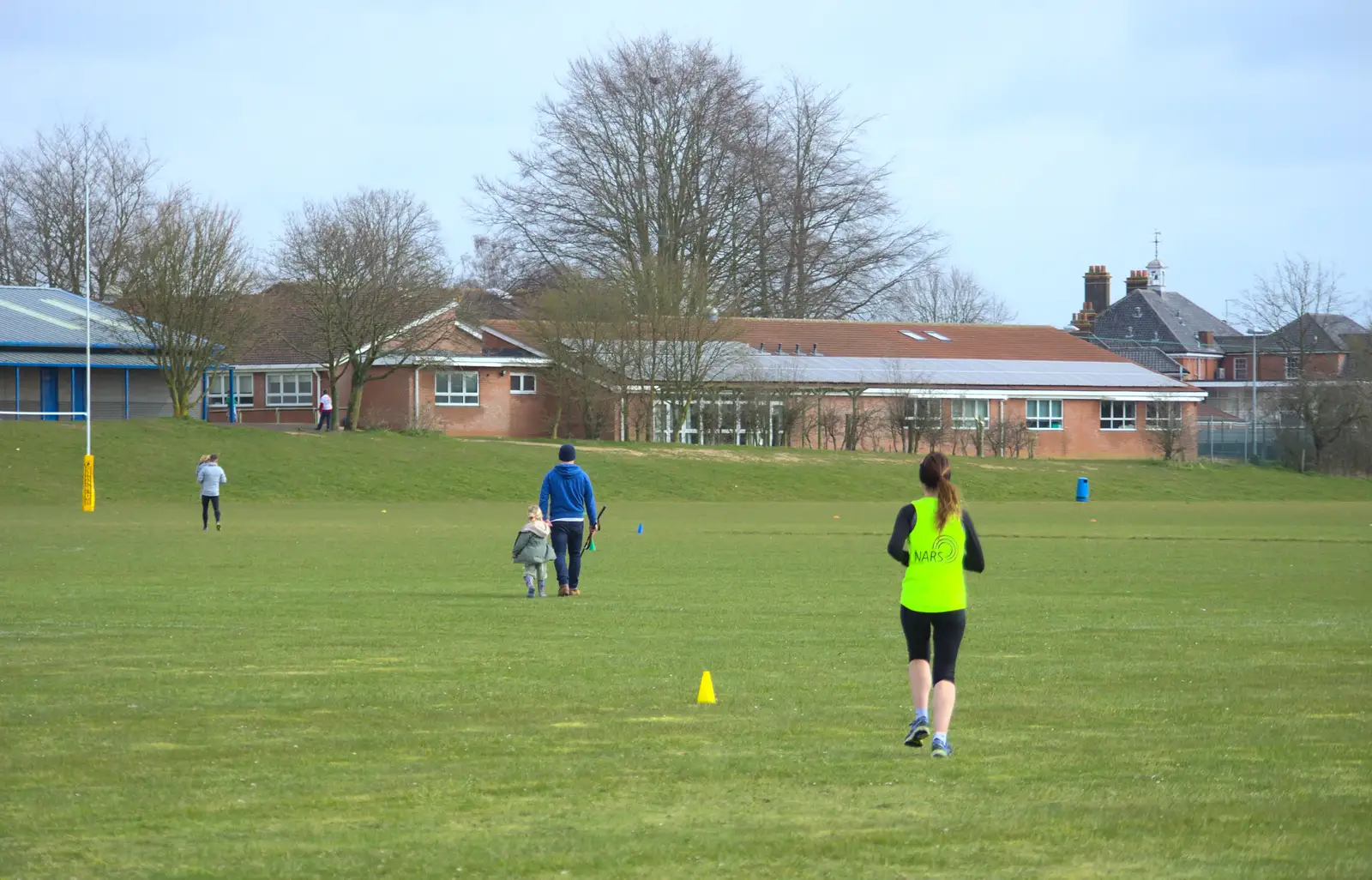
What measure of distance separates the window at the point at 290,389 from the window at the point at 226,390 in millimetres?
1322

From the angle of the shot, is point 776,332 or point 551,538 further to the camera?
point 776,332

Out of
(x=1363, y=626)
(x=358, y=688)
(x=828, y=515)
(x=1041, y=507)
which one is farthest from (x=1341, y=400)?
(x=358, y=688)

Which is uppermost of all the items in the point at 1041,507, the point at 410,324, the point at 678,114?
the point at 678,114

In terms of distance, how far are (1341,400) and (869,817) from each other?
7022 centimetres

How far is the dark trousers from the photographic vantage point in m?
19.2

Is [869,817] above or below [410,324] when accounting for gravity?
below

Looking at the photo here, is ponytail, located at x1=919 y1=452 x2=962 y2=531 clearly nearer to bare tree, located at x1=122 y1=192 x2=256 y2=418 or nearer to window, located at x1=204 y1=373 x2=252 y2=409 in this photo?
bare tree, located at x1=122 y1=192 x2=256 y2=418

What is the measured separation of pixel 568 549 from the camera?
774 inches

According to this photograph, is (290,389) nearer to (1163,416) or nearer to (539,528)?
(1163,416)

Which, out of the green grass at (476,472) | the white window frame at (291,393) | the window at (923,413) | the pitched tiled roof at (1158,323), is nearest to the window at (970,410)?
the window at (923,413)

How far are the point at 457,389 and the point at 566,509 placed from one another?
166 ft

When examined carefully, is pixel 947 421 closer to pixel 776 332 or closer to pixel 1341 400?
pixel 776 332

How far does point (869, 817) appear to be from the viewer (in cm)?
763

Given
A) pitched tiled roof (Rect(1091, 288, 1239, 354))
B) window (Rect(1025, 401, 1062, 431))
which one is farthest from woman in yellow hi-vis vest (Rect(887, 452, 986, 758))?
pitched tiled roof (Rect(1091, 288, 1239, 354))
